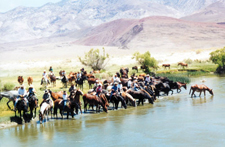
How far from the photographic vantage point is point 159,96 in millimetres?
30188

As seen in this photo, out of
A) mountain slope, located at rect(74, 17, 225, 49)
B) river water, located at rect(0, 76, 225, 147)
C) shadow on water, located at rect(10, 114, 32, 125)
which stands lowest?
river water, located at rect(0, 76, 225, 147)

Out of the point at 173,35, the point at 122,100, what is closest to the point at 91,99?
the point at 122,100

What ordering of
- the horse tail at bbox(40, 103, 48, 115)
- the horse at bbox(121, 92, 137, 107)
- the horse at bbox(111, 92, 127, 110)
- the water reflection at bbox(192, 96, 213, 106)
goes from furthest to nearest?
1. the water reflection at bbox(192, 96, 213, 106)
2. the horse at bbox(121, 92, 137, 107)
3. the horse at bbox(111, 92, 127, 110)
4. the horse tail at bbox(40, 103, 48, 115)

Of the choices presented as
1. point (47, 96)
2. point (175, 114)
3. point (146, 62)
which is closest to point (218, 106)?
point (175, 114)

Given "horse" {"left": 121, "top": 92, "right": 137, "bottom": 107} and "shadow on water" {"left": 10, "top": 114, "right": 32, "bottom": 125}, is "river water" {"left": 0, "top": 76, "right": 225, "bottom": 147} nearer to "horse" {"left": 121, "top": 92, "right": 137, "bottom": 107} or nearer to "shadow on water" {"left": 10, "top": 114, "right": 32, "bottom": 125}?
"shadow on water" {"left": 10, "top": 114, "right": 32, "bottom": 125}

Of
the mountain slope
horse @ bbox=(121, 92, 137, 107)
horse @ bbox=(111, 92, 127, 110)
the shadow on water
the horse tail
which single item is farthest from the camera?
the mountain slope

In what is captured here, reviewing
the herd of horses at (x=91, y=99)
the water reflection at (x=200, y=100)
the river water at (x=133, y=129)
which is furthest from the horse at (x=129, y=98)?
the water reflection at (x=200, y=100)

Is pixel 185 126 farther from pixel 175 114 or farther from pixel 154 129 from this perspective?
pixel 175 114

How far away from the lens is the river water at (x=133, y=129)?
50.6ft

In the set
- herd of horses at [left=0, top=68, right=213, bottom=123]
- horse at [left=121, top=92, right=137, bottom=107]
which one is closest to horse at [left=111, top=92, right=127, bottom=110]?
herd of horses at [left=0, top=68, right=213, bottom=123]

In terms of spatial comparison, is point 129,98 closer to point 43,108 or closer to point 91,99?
point 91,99

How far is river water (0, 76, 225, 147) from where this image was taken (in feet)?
50.6

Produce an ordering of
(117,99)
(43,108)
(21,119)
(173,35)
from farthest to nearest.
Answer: (173,35), (117,99), (21,119), (43,108)

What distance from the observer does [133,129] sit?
58.2 feet
